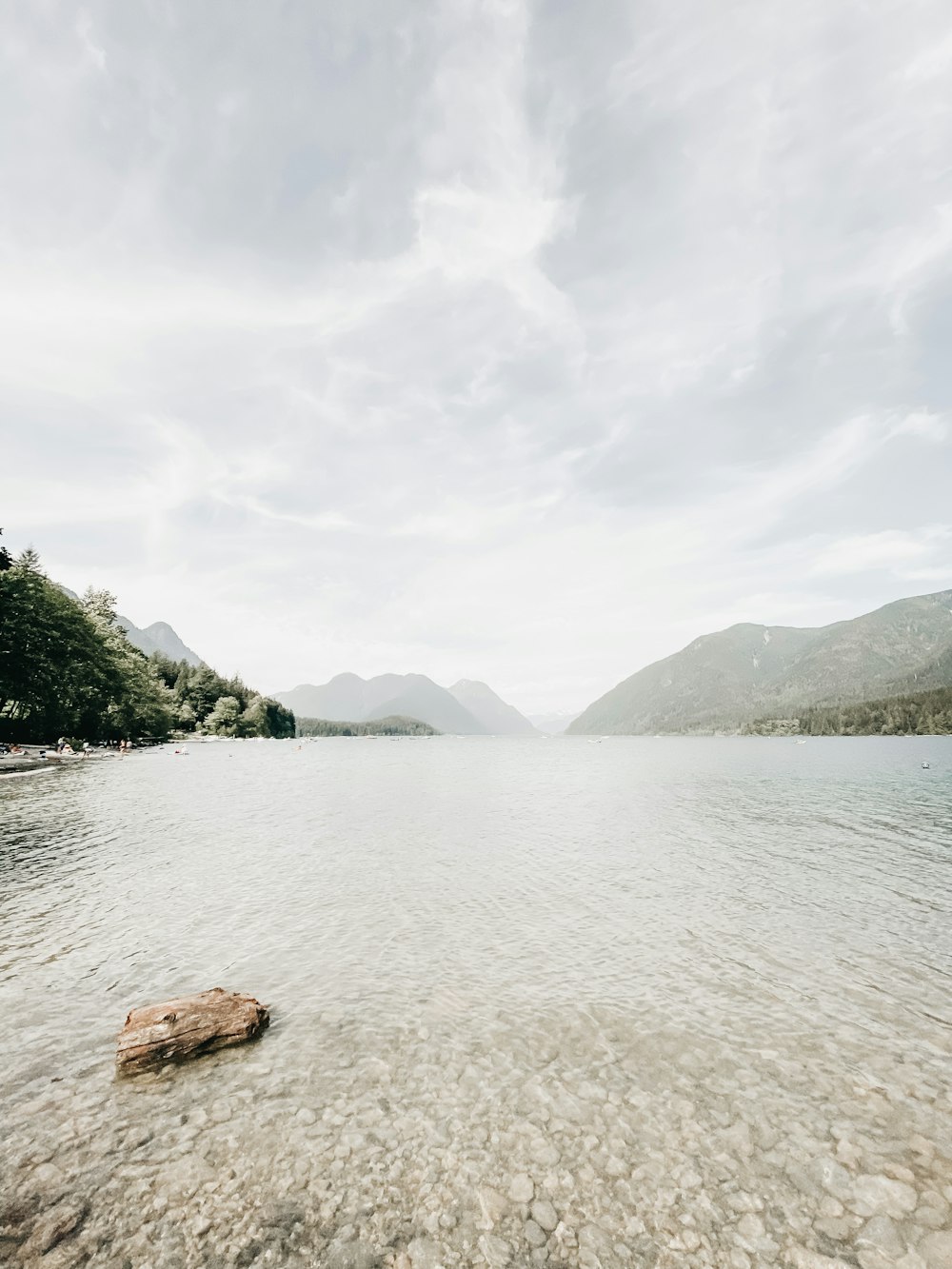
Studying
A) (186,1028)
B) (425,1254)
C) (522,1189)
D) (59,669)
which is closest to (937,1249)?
(522,1189)

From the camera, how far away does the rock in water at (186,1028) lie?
10570 millimetres

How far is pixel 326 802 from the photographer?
171 feet

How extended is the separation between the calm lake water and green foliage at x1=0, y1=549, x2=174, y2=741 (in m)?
62.7

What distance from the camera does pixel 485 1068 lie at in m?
10.8

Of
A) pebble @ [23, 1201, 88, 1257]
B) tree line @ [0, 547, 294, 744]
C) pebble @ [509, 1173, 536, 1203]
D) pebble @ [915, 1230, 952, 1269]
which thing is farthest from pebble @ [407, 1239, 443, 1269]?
tree line @ [0, 547, 294, 744]

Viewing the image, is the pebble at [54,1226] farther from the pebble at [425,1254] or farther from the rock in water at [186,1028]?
the pebble at [425,1254]

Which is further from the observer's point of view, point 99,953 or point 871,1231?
point 99,953

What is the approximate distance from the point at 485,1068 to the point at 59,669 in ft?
317

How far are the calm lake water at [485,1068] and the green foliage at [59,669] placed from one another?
6266 cm

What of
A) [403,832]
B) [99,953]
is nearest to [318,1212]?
[99,953]

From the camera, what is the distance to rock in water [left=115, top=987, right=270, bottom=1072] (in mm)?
10570

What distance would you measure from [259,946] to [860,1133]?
1487 centimetres

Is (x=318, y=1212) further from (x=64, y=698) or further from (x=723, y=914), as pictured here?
(x=64, y=698)

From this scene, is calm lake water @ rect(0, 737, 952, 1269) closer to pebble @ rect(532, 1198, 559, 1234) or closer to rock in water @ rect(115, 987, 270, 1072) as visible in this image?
pebble @ rect(532, 1198, 559, 1234)
